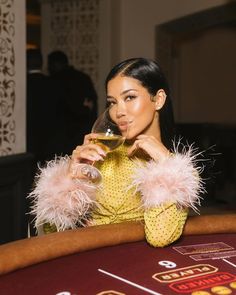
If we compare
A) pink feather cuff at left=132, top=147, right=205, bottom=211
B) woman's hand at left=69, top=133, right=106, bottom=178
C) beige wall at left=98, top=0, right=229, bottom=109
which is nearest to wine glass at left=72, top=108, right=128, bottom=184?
woman's hand at left=69, top=133, right=106, bottom=178

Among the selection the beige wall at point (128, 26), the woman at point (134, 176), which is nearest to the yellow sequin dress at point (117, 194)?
the woman at point (134, 176)

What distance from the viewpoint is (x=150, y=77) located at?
1.69 m

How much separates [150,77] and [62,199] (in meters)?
0.49

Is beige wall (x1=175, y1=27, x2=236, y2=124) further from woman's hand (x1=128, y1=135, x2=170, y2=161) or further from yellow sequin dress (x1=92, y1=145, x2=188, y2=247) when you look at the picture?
woman's hand (x1=128, y1=135, x2=170, y2=161)

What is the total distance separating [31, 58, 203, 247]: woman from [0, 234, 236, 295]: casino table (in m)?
0.10

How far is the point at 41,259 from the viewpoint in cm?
126

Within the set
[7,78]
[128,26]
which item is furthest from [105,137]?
[128,26]

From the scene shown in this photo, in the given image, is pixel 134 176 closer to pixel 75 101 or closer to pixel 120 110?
pixel 120 110

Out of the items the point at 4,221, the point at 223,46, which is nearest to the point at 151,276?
the point at 4,221

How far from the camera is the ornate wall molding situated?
315cm

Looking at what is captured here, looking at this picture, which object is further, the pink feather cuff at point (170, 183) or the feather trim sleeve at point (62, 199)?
the feather trim sleeve at point (62, 199)

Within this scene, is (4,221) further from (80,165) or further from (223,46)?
(223,46)

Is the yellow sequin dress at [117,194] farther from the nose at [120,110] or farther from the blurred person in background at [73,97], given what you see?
the blurred person in background at [73,97]

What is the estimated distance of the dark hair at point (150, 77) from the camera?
1.67 m
